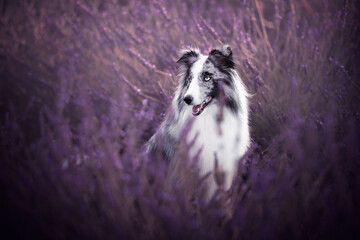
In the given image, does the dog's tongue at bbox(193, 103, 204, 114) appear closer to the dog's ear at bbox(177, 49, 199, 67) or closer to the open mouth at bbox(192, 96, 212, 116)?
the open mouth at bbox(192, 96, 212, 116)

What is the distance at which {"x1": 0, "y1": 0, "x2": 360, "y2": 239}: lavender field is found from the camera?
106cm

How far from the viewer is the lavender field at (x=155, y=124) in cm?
106

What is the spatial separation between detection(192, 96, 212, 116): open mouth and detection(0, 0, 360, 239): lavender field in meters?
0.32

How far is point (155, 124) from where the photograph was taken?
2.67 m

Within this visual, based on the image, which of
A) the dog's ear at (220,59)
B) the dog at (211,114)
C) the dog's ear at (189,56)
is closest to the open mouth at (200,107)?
the dog at (211,114)

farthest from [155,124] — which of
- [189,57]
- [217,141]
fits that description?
[217,141]

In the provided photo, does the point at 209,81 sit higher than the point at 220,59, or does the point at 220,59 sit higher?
the point at 220,59

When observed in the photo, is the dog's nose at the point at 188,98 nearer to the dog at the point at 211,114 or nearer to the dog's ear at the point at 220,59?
the dog at the point at 211,114

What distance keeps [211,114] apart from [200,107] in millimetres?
109

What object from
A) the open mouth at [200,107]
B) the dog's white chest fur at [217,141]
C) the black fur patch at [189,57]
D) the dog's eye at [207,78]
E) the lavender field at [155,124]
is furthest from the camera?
the black fur patch at [189,57]

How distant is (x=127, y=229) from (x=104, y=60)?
9.18 feet

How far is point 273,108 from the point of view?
2455 millimetres

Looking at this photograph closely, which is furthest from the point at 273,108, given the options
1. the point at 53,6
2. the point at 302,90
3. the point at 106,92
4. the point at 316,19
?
the point at 53,6

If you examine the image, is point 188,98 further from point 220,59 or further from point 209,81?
point 220,59
